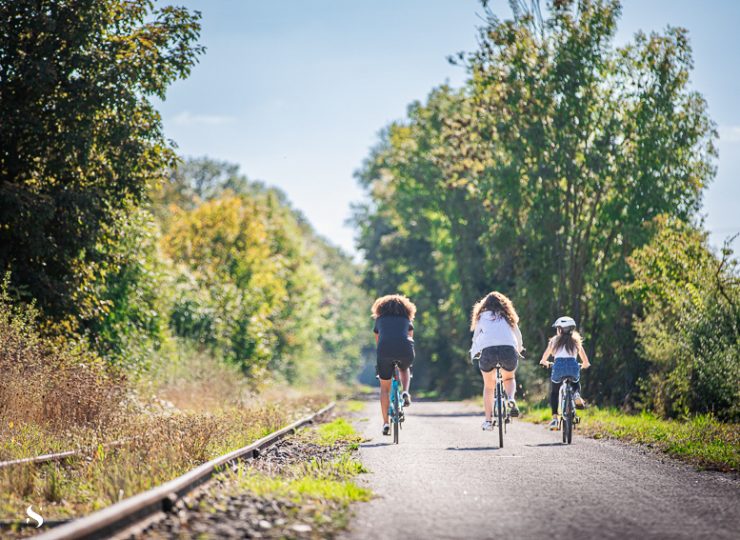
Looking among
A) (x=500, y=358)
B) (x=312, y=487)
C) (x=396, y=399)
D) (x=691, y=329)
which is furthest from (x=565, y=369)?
(x=312, y=487)

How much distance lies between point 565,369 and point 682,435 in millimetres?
2048

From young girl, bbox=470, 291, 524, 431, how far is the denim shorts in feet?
2.86

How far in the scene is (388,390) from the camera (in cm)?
1424

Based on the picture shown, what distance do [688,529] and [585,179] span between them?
23254 millimetres

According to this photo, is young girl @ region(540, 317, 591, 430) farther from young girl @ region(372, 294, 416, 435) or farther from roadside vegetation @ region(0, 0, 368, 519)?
roadside vegetation @ region(0, 0, 368, 519)

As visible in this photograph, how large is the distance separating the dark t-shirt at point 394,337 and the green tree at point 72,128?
827 centimetres

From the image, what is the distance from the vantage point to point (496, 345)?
547 inches

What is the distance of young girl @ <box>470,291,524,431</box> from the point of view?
13812mm

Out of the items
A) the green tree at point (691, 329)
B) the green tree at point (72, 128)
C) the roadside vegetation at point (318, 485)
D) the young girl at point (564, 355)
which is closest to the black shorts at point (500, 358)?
the young girl at point (564, 355)

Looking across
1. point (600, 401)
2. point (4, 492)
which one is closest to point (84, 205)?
point (4, 492)

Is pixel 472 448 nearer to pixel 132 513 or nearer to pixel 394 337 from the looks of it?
pixel 394 337

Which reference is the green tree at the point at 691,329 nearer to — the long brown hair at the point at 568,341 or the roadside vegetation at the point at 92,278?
the long brown hair at the point at 568,341

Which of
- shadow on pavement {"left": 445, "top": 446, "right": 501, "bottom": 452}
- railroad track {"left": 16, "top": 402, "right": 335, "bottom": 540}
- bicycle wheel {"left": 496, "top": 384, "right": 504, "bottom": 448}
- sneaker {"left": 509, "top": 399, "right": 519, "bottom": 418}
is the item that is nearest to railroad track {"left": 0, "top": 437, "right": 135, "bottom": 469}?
railroad track {"left": 16, "top": 402, "right": 335, "bottom": 540}

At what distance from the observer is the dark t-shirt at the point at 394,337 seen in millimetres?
14016
